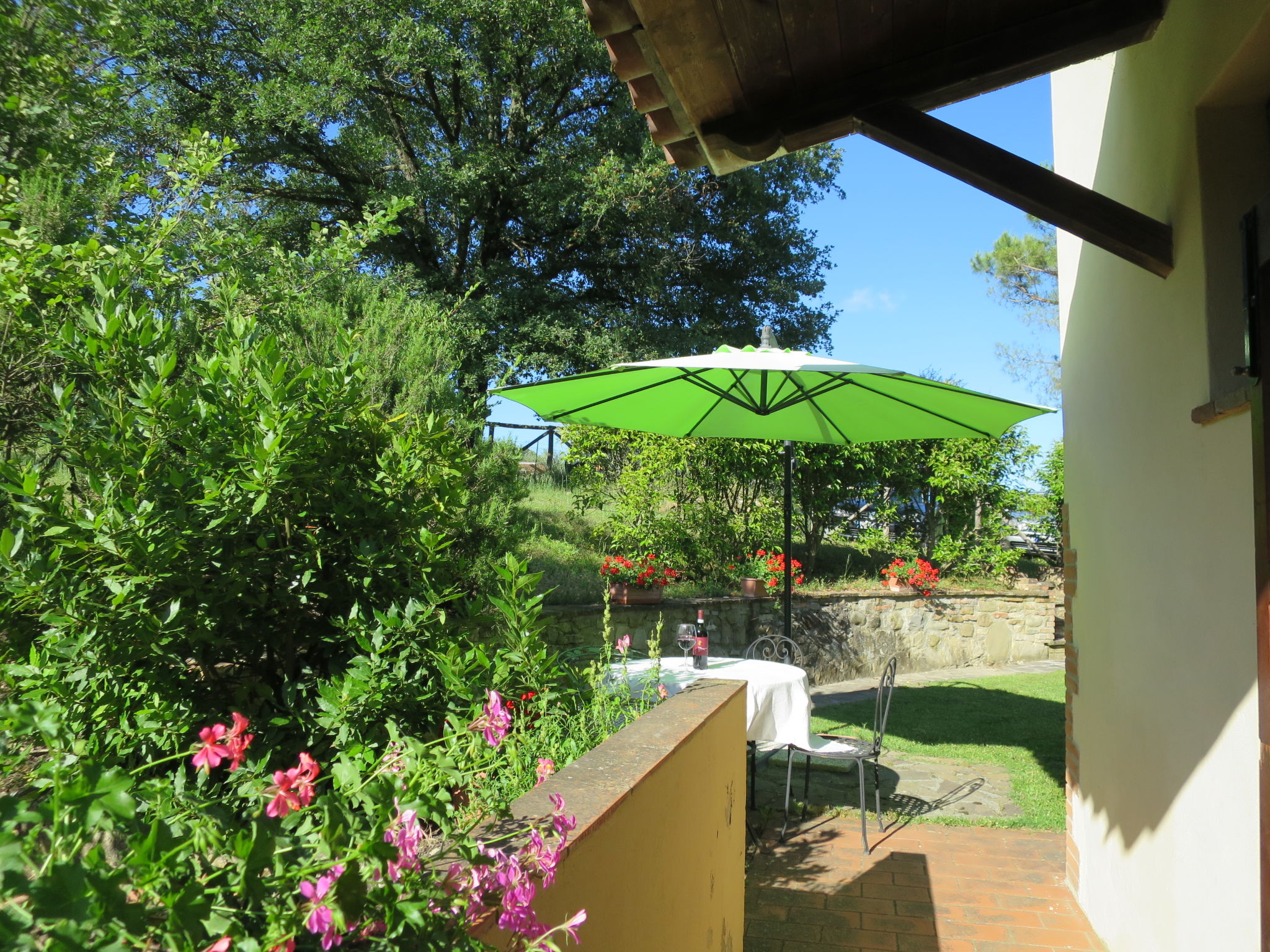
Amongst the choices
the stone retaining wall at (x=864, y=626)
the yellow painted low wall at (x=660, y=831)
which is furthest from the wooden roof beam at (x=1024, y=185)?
the stone retaining wall at (x=864, y=626)

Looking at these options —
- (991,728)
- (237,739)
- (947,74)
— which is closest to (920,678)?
(991,728)

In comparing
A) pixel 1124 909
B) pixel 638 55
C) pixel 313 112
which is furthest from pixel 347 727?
pixel 313 112

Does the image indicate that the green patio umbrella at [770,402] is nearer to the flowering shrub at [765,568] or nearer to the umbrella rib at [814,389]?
the umbrella rib at [814,389]

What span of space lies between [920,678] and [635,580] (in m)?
3.82

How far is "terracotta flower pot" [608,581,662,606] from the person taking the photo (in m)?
8.36

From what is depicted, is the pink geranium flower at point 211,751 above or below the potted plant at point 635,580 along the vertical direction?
below

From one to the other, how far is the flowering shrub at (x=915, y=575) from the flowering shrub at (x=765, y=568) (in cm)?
130

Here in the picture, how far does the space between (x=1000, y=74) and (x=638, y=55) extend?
121 cm

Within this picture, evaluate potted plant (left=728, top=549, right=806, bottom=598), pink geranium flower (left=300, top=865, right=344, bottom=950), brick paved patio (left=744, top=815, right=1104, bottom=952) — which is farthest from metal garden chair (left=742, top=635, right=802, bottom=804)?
pink geranium flower (left=300, top=865, right=344, bottom=950)

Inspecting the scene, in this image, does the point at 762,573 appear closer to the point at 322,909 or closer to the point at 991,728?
the point at 991,728

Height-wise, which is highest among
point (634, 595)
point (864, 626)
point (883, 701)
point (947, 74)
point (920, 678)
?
point (947, 74)

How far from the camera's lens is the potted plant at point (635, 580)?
8.39 m

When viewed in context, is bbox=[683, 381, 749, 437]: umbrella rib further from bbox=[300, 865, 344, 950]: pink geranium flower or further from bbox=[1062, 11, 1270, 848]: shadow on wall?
bbox=[300, 865, 344, 950]: pink geranium flower

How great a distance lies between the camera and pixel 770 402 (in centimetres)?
611
